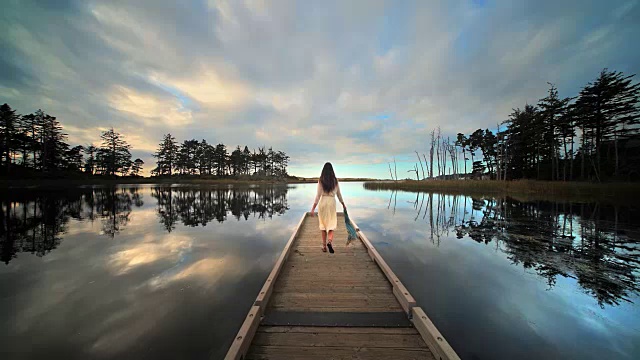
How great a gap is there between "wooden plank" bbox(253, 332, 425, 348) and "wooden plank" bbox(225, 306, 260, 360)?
0.14m

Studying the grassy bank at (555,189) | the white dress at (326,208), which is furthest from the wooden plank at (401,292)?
the grassy bank at (555,189)

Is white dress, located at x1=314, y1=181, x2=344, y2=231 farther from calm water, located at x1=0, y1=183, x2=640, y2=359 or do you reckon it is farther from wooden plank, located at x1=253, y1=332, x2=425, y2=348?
wooden plank, located at x1=253, y1=332, x2=425, y2=348

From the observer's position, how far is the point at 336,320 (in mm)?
2930

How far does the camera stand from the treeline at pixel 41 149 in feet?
122

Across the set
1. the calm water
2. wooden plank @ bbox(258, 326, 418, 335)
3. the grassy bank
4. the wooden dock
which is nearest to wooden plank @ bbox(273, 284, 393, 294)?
the wooden dock

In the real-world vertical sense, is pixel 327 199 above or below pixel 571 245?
above

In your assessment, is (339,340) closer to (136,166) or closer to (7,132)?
(7,132)

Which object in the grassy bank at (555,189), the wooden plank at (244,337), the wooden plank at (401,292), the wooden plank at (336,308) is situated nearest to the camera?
the wooden plank at (244,337)

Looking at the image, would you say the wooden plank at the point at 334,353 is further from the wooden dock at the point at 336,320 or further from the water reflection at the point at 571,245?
the water reflection at the point at 571,245

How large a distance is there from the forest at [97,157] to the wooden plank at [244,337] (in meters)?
59.8

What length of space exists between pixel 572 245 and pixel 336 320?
8561 millimetres

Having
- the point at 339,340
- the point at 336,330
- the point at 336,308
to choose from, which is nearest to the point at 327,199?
the point at 336,308

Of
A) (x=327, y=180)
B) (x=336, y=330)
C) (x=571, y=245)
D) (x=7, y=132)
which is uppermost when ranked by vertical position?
(x=7, y=132)

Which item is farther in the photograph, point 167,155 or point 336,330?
point 167,155
